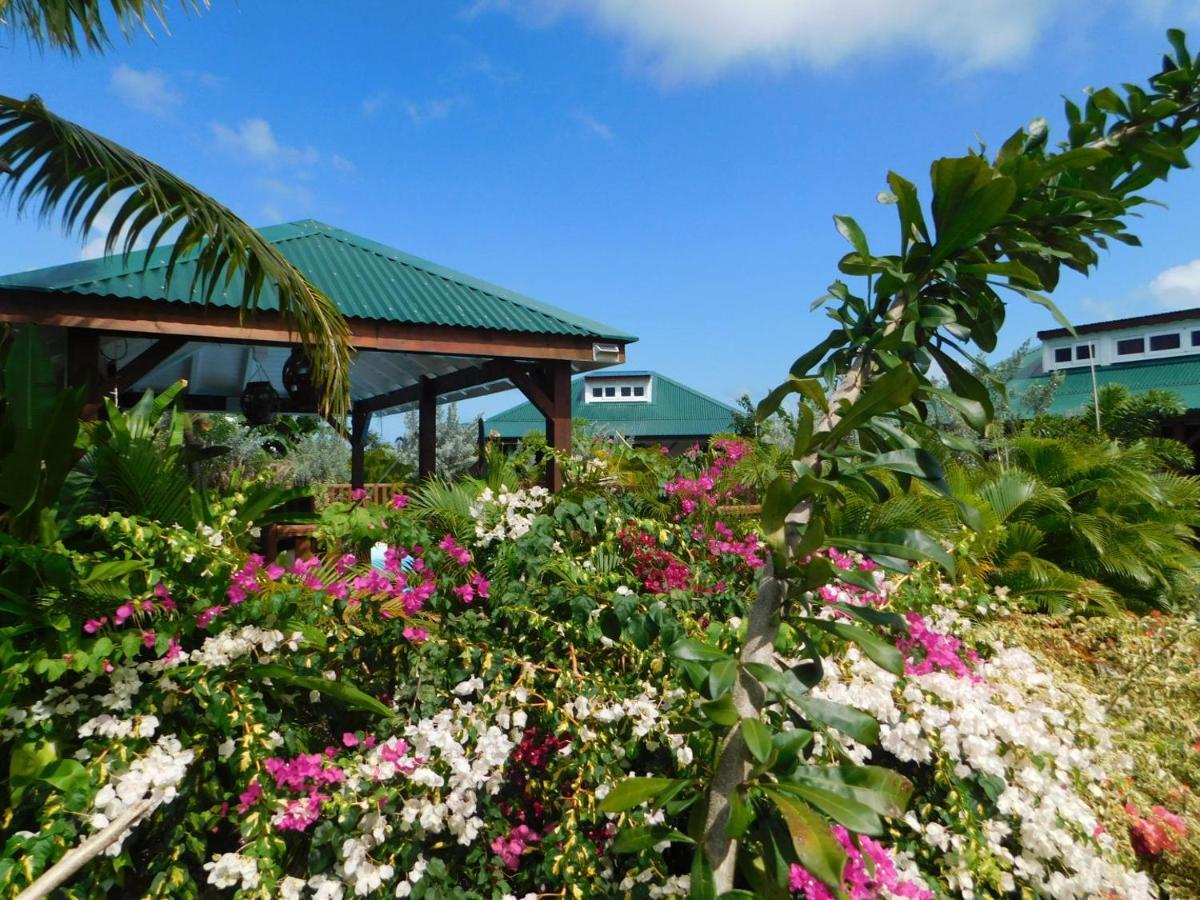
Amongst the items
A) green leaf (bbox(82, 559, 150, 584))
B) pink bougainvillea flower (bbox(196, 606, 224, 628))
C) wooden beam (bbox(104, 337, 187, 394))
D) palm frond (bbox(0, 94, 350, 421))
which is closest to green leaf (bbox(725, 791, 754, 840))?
pink bougainvillea flower (bbox(196, 606, 224, 628))

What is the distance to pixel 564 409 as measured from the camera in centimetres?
775

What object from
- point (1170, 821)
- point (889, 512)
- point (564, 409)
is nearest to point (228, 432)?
point (564, 409)

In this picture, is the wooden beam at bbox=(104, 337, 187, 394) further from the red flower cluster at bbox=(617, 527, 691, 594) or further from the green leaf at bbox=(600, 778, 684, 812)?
the green leaf at bbox=(600, 778, 684, 812)

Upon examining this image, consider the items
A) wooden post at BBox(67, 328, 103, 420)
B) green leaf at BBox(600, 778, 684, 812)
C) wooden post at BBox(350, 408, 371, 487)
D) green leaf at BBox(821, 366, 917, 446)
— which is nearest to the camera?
green leaf at BBox(821, 366, 917, 446)

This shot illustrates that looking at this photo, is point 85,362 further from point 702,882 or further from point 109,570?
point 702,882

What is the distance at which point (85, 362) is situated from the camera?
595 cm

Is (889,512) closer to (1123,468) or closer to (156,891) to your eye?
(1123,468)

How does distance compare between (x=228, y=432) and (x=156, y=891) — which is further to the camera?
(x=228, y=432)

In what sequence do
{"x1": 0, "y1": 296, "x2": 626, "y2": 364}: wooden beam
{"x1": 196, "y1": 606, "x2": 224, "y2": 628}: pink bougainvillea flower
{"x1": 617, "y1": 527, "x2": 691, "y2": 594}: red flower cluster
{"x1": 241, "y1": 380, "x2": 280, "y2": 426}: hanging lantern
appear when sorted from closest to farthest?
1. {"x1": 196, "y1": 606, "x2": 224, "y2": 628}: pink bougainvillea flower
2. {"x1": 617, "y1": 527, "x2": 691, "y2": 594}: red flower cluster
3. {"x1": 0, "y1": 296, "x2": 626, "y2": 364}: wooden beam
4. {"x1": 241, "y1": 380, "x2": 280, "y2": 426}: hanging lantern

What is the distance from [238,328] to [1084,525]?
23.5 feet

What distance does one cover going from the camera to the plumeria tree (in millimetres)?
1132

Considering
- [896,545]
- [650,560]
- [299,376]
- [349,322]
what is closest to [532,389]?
[349,322]

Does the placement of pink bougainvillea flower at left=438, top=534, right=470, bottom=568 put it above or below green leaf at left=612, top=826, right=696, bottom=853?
above

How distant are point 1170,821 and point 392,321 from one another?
6080 mm
